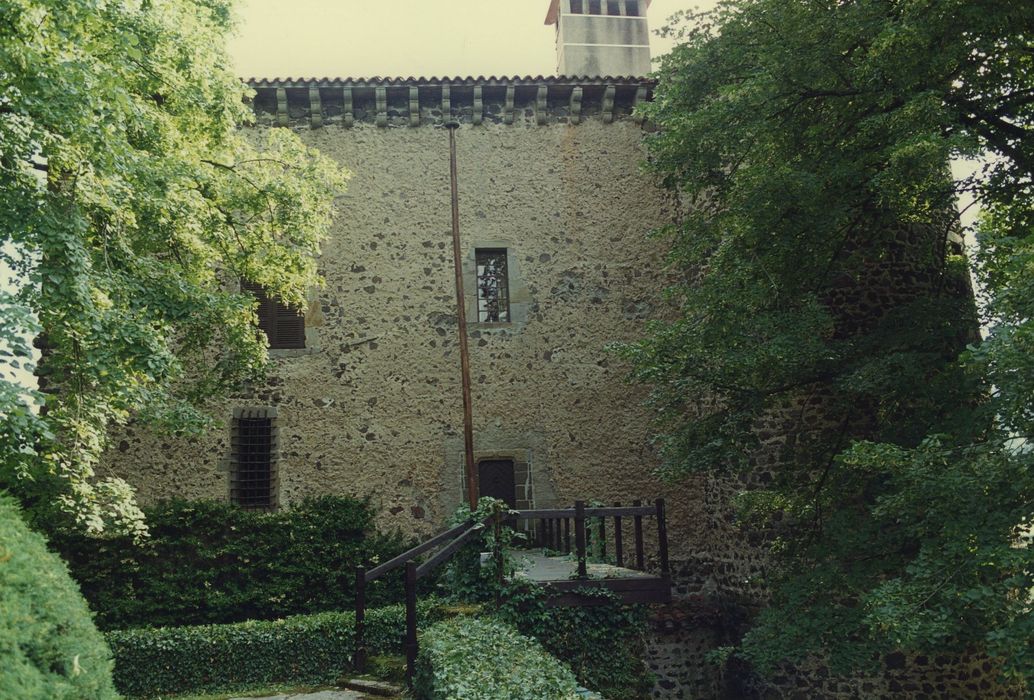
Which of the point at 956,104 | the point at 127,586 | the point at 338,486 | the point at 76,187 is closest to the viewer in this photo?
the point at 76,187

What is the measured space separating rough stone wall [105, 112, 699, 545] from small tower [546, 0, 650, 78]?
3.23 metres

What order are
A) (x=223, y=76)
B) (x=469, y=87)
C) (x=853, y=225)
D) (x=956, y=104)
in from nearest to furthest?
(x=956, y=104), (x=853, y=225), (x=223, y=76), (x=469, y=87)

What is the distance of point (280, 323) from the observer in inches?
494

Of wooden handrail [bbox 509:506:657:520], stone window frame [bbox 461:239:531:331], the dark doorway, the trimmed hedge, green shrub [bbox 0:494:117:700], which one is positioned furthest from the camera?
stone window frame [bbox 461:239:531:331]

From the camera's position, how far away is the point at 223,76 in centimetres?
905

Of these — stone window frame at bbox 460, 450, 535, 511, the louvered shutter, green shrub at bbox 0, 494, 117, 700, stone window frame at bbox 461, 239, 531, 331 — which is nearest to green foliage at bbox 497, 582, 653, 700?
stone window frame at bbox 460, 450, 535, 511

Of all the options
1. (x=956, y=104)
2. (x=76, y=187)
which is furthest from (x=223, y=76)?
(x=956, y=104)

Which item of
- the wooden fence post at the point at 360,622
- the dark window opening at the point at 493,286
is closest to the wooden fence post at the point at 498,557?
the wooden fence post at the point at 360,622

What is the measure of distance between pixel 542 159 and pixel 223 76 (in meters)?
5.90

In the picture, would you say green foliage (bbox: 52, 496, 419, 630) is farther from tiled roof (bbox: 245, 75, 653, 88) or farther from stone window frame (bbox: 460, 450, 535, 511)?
tiled roof (bbox: 245, 75, 653, 88)

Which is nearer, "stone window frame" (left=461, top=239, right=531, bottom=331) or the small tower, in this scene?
"stone window frame" (left=461, top=239, right=531, bottom=331)

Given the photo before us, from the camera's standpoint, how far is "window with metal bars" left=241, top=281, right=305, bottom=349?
1245 centimetres

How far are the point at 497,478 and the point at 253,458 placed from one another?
390 centimetres

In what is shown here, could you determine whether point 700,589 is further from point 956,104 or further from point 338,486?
point 956,104
